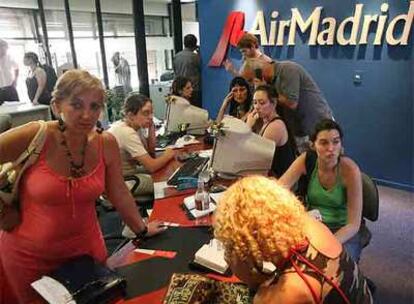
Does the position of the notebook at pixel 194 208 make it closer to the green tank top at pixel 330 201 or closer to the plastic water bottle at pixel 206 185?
the plastic water bottle at pixel 206 185

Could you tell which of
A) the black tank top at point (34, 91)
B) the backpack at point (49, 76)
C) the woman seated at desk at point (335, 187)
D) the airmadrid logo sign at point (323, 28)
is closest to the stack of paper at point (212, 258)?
the woman seated at desk at point (335, 187)

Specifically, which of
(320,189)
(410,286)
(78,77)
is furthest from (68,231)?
(410,286)

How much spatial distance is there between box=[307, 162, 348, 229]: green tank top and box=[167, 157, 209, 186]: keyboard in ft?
2.51

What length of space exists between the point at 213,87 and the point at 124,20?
4.37m

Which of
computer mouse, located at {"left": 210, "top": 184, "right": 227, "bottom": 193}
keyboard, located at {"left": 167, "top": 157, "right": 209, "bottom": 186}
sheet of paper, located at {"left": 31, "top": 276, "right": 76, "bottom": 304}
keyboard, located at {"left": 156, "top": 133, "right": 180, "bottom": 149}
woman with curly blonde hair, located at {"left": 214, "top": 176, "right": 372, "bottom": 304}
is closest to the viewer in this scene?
woman with curly blonde hair, located at {"left": 214, "top": 176, "right": 372, "bottom": 304}

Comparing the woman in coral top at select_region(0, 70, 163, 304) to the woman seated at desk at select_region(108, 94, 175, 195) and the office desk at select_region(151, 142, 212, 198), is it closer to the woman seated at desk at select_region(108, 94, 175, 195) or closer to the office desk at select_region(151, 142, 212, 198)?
the office desk at select_region(151, 142, 212, 198)

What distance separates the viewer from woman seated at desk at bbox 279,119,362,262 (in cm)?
201

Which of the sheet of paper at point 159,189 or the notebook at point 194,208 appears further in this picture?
the sheet of paper at point 159,189

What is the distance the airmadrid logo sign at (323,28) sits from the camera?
148 inches

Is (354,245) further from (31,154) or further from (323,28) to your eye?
(323,28)

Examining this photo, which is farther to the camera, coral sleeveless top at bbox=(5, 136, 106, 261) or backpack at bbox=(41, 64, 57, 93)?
backpack at bbox=(41, 64, 57, 93)

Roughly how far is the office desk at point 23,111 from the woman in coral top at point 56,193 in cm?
386

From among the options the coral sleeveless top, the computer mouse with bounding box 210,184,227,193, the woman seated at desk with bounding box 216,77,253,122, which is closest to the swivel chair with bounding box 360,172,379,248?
the computer mouse with bounding box 210,184,227,193

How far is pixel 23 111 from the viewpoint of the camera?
5191mm
